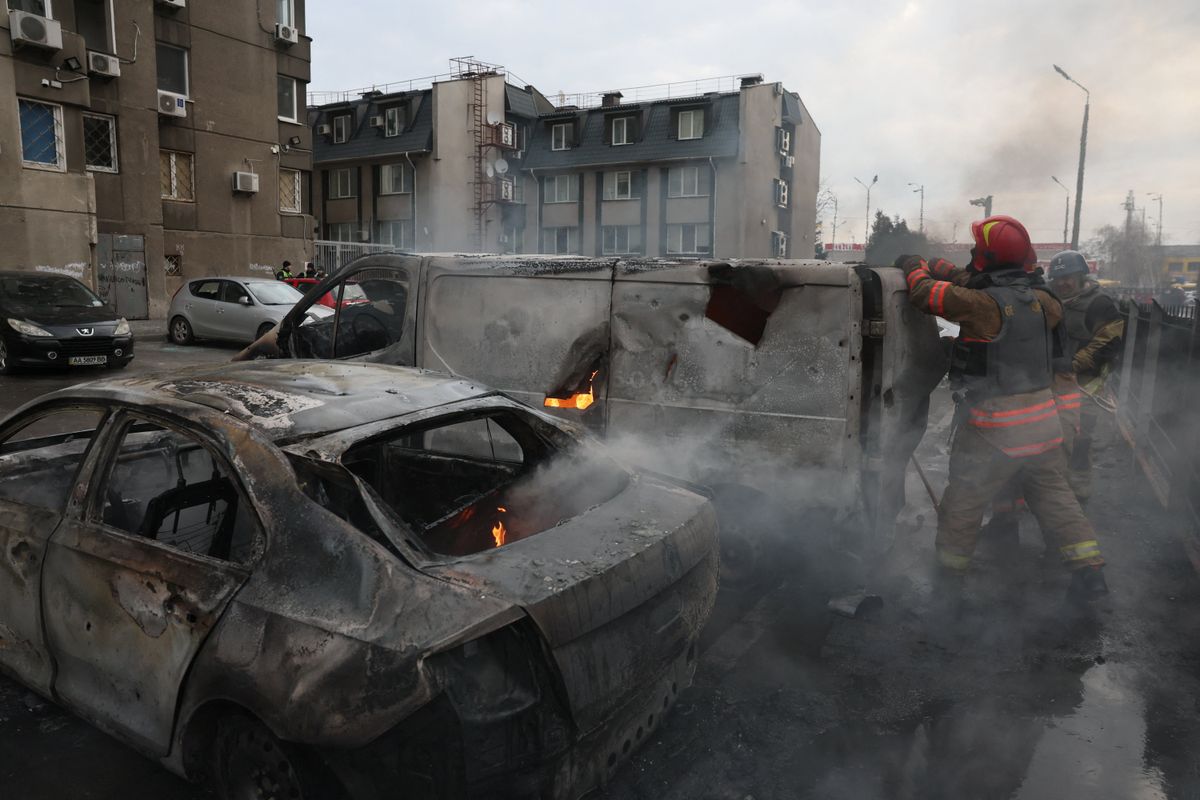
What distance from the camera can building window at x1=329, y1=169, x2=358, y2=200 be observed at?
39250 millimetres

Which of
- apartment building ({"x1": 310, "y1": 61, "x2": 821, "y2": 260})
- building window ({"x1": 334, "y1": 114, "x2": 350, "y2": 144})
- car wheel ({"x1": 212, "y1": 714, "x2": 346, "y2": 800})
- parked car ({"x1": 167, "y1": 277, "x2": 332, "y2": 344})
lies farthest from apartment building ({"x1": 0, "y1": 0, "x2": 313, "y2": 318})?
car wheel ({"x1": 212, "y1": 714, "x2": 346, "y2": 800})

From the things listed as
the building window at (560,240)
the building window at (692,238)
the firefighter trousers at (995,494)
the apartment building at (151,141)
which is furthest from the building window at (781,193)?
the firefighter trousers at (995,494)

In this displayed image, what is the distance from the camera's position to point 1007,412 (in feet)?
14.8

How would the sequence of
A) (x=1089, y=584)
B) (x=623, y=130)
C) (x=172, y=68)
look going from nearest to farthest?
(x=1089, y=584) < (x=172, y=68) < (x=623, y=130)

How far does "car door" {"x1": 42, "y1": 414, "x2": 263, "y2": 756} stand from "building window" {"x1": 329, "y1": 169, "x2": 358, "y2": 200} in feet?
127

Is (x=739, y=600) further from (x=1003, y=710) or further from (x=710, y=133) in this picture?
(x=710, y=133)

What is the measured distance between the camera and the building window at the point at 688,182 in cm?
3428

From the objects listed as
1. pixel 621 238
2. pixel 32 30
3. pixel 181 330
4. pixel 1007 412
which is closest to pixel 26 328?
pixel 181 330

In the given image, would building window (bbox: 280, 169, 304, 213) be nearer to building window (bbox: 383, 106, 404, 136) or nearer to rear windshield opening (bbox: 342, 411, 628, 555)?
building window (bbox: 383, 106, 404, 136)

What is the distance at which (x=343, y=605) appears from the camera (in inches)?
88.1

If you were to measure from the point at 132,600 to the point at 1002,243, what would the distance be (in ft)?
14.7

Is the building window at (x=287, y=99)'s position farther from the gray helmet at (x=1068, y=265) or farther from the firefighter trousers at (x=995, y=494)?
the firefighter trousers at (x=995, y=494)

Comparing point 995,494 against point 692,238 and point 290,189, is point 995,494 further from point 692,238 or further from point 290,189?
point 692,238

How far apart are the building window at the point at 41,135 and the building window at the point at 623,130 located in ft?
74.1
